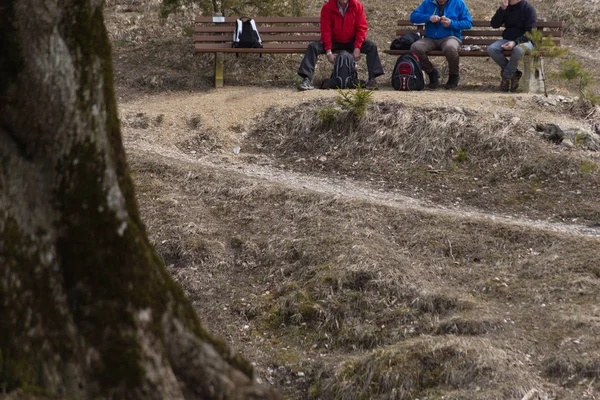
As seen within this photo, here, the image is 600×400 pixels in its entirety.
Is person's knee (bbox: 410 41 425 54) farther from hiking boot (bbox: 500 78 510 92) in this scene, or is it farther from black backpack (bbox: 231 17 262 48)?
black backpack (bbox: 231 17 262 48)

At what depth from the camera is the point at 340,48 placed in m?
12.1

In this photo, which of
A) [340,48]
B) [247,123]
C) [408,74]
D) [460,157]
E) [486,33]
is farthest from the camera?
[486,33]

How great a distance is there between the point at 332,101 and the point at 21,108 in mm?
7566

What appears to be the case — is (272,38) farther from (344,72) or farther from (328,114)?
(328,114)

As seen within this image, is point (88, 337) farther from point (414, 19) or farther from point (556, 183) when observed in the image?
point (414, 19)

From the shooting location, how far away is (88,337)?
11.6 ft

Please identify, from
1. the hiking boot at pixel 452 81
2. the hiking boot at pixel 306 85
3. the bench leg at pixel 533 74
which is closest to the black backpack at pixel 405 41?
the hiking boot at pixel 452 81

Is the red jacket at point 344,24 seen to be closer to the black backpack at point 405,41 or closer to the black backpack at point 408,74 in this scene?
the black backpack at point 405,41

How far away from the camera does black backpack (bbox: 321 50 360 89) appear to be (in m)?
11.5

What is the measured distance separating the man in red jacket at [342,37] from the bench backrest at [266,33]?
0.70 m

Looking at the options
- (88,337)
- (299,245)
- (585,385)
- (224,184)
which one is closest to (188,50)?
(224,184)

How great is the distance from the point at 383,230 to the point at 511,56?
4.83 m

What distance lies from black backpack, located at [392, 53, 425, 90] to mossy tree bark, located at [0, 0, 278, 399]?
8423 mm

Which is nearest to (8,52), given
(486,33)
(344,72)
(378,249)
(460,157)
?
(378,249)
